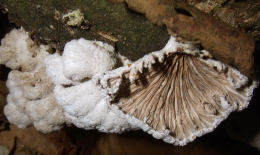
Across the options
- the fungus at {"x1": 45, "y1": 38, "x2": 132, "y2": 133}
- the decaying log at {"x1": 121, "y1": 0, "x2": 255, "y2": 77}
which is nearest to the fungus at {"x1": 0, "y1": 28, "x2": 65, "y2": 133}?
the fungus at {"x1": 45, "y1": 38, "x2": 132, "y2": 133}

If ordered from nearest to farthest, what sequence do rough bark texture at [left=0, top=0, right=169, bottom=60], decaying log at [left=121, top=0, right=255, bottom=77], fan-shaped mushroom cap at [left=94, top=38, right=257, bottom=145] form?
decaying log at [left=121, top=0, right=255, bottom=77] < fan-shaped mushroom cap at [left=94, top=38, right=257, bottom=145] < rough bark texture at [left=0, top=0, right=169, bottom=60]

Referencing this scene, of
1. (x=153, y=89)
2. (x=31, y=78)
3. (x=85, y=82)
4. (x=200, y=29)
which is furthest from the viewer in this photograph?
(x=31, y=78)

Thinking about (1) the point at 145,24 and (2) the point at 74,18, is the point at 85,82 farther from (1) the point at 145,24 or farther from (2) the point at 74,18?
(1) the point at 145,24

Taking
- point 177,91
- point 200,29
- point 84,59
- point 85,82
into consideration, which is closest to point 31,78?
point 85,82

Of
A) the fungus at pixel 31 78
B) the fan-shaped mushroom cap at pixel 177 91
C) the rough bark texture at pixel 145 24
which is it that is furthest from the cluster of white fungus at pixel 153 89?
the fungus at pixel 31 78

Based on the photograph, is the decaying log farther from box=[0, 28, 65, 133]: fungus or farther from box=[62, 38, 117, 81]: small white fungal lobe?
box=[0, 28, 65, 133]: fungus

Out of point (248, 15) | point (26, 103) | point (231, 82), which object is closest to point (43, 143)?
point (26, 103)

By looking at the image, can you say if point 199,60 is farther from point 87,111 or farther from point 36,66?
point 36,66
